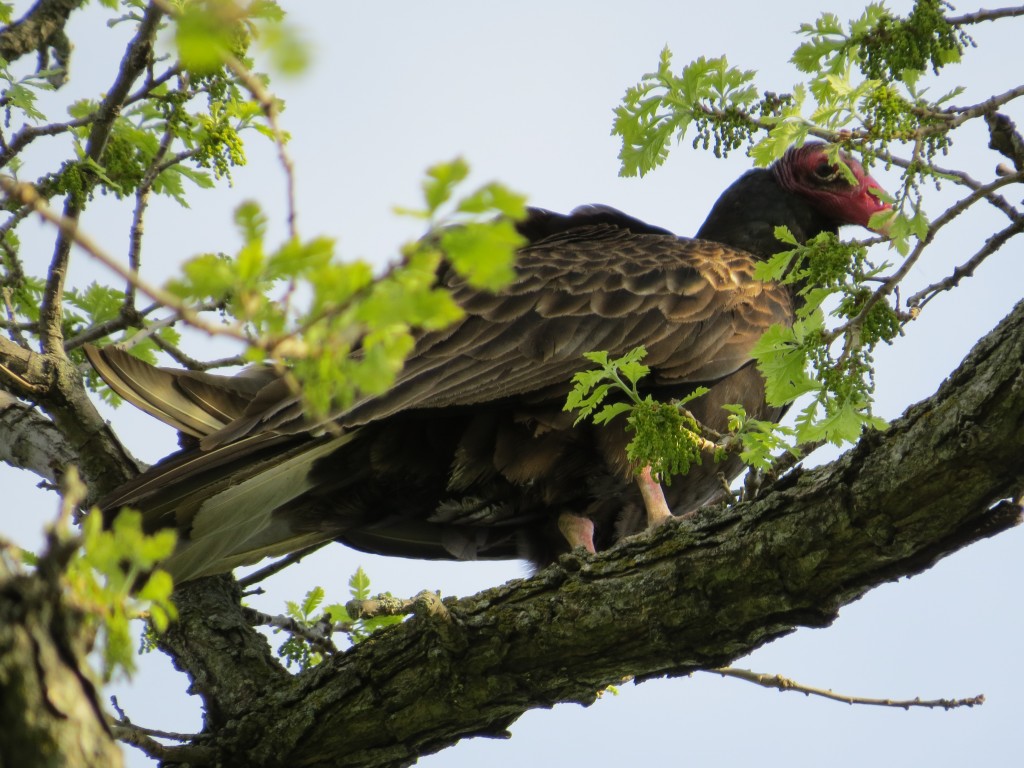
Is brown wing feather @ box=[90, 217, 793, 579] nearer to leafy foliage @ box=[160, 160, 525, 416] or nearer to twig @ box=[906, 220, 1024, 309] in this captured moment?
twig @ box=[906, 220, 1024, 309]

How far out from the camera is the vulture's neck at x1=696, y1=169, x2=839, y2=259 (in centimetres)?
594

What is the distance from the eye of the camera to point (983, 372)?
286 centimetres

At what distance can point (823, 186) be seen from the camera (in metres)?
6.21

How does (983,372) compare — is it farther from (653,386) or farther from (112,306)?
(112,306)

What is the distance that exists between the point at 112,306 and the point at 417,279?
12.5 feet

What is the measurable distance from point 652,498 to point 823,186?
246 centimetres

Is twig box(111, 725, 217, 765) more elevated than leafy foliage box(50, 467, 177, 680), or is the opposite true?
twig box(111, 725, 217, 765)

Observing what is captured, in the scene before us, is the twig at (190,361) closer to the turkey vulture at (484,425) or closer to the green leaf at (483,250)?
the turkey vulture at (484,425)

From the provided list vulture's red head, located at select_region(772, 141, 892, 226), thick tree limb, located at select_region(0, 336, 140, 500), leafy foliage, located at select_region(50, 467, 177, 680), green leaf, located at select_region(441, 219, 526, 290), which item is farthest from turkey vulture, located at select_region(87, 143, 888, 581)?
green leaf, located at select_region(441, 219, 526, 290)

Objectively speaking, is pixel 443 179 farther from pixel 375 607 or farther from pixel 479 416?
pixel 479 416

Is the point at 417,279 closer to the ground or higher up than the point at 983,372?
closer to the ground

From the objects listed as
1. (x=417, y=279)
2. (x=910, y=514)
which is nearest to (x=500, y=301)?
(x=910, y=514)

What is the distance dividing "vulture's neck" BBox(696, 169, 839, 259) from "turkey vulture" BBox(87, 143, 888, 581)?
662mm

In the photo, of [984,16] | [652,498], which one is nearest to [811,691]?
[652,498]
